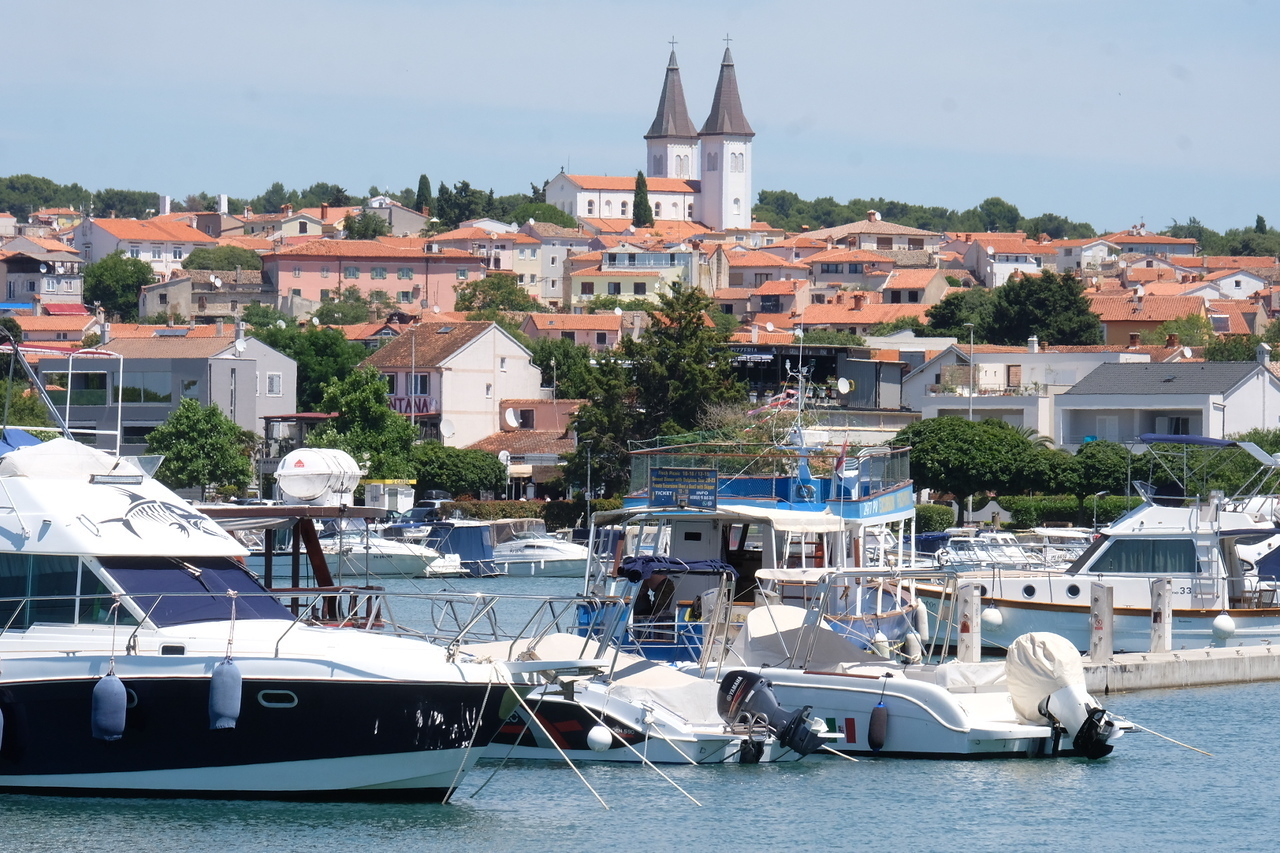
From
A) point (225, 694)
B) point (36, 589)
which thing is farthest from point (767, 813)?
point (36, 589)

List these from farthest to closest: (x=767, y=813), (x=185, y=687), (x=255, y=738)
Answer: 1. (x=767, y=813)
2. (x=255, y=738)
3. (x=185, y=687)

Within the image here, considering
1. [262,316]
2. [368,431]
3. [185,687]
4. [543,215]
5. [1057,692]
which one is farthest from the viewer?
[543,215]

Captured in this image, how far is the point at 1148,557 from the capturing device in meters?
29.8

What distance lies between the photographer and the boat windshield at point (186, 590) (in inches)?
636

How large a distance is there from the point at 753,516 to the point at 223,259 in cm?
12949

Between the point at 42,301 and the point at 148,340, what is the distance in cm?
5868

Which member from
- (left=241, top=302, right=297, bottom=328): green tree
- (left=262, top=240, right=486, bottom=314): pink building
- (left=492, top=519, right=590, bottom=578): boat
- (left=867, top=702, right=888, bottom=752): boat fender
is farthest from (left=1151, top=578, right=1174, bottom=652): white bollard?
(left=262, top=240, right=486, bottom=314): pink building

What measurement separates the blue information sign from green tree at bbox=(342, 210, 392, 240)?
138 metres

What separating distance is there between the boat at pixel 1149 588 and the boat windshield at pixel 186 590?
14.2 metres

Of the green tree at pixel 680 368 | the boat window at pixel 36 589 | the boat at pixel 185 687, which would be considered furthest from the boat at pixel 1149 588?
the green tree at pixel 680 368

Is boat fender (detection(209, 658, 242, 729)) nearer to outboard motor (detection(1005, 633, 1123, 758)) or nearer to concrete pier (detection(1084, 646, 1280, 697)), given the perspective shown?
outboard motor (detection(1005, 633, 1123, 758))

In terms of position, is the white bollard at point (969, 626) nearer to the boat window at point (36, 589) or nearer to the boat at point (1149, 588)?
the boat at point (1149, 588)

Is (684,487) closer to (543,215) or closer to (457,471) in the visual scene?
(457,471)

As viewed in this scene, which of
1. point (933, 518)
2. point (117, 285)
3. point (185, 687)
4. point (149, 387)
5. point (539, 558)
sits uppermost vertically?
point (117, 285)
